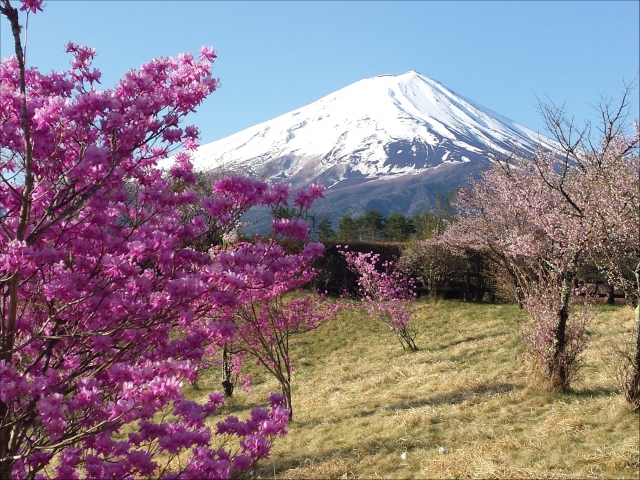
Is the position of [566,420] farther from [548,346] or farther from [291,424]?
[291,424]

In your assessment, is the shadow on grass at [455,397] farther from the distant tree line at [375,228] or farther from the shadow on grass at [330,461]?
the distant tree line at [375,228]

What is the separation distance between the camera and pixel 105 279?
11.5 feet

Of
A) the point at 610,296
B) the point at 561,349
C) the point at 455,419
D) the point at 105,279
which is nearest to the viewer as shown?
the point at 105,279

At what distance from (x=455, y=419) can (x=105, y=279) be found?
635 centimetres

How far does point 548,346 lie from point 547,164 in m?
5.70

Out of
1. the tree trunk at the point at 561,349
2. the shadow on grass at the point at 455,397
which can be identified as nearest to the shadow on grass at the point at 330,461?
the shadow on grass at the point at 455,397

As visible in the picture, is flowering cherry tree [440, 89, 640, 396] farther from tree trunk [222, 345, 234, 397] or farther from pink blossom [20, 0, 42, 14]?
A: tree trunk [222, 345, 234, 397]

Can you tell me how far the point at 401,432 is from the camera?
7.74m

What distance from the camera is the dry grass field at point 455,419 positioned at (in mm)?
6137

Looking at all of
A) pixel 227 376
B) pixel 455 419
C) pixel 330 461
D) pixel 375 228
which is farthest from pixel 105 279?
pixel 375 228

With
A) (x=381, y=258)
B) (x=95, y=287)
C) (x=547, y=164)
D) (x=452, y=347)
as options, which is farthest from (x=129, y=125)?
(x=381, y=258)

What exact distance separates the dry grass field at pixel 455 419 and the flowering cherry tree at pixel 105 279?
3899 mm

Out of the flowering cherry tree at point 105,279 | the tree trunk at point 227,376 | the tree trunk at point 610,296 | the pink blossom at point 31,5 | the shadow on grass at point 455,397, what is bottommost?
the tree trunk at point 610,296

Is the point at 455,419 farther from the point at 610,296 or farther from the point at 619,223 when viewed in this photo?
the point at 610,296
